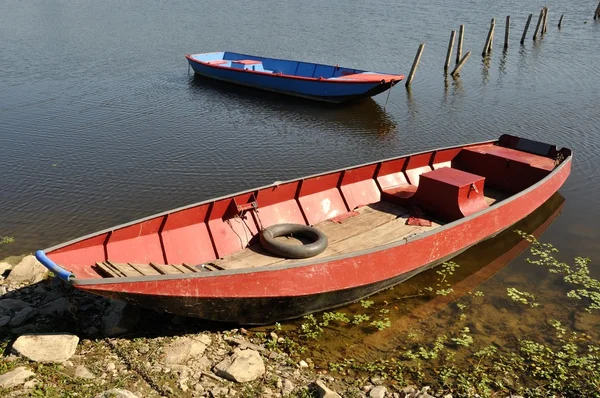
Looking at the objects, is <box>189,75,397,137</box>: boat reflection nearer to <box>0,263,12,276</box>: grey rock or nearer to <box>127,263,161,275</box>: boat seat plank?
<box>0,263,12,276</box>: grey rock

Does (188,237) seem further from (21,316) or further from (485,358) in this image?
(485,358)

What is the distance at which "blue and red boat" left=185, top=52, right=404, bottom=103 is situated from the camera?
22203 mm

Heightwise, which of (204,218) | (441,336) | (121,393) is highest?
(204,218)

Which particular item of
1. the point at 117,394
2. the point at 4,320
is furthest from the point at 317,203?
the point at 4,320

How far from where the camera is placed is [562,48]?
3406cm

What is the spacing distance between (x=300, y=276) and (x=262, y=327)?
1.24m

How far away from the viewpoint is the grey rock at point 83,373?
6873 millimetres

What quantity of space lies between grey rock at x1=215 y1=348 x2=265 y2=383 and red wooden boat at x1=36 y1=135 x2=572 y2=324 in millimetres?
796

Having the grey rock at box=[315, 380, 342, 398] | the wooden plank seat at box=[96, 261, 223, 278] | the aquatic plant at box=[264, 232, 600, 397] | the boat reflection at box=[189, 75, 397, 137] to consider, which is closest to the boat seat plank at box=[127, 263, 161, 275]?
the wooden plank seat at box=[96, 261, 223, 278]

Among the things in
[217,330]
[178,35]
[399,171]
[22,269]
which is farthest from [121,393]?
[178,35]

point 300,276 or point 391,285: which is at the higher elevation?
point 300,276

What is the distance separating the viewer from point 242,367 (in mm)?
7301

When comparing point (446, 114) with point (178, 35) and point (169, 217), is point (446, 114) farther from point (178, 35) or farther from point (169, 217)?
point (178, 35)

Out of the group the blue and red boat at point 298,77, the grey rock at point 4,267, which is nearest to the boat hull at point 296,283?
the grey rock at point 4,267
